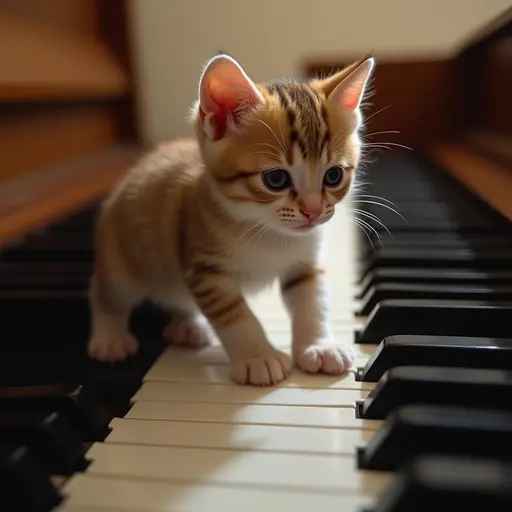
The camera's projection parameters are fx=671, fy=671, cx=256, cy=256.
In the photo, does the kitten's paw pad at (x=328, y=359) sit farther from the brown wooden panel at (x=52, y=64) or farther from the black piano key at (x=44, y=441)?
the brown wooden panel at (x=52, y=64)

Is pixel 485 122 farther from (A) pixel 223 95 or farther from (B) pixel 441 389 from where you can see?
(B) pixel 441 389

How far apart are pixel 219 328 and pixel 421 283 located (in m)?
0.29

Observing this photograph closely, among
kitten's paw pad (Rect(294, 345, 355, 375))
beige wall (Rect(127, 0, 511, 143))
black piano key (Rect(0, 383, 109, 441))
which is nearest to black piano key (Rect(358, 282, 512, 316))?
kitten's paw pad (Rect(294, 345, 355, 375))

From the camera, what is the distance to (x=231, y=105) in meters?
0.97

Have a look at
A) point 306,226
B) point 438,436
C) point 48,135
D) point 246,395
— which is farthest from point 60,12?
point 438,436

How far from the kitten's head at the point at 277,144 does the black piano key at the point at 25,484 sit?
0.51 meters

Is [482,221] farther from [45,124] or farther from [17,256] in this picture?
[45,124]

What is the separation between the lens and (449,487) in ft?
1.50

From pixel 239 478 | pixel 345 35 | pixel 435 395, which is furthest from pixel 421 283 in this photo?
A: pixel 345 35

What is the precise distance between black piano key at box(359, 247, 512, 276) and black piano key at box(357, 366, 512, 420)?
0.36 m

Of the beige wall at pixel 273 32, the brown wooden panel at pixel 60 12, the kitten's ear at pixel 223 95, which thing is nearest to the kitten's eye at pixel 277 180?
the kitten's ear at pixel 223 95

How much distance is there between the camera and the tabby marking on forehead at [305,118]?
94cm

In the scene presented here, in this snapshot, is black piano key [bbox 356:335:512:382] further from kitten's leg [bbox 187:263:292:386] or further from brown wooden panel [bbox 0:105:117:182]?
brown wooden panel [bbox 0:105:117:182]

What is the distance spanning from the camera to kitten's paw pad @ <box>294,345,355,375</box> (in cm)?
80
